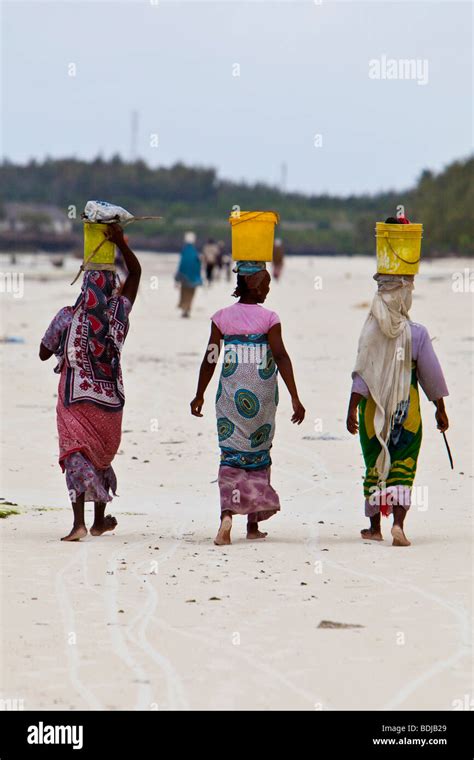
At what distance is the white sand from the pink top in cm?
112

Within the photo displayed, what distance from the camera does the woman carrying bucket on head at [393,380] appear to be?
7.45 meters

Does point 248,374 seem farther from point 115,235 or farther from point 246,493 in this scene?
point 115,235

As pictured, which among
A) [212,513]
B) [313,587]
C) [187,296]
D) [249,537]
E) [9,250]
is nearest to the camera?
[313,587]

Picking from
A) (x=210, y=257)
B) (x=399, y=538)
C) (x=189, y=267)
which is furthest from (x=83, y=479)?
(x=210, y=257)

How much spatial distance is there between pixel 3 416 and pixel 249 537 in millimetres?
4992

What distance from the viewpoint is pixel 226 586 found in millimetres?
6508

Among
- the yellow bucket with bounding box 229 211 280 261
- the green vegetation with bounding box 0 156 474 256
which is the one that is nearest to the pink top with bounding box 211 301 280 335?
the yellow bucket with bounding box 229 211 280 261

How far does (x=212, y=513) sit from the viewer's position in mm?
8602

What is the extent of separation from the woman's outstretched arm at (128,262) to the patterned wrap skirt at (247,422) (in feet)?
1.86

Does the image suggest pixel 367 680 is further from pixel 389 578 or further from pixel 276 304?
pixel 276 304

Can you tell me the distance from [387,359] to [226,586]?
167cm

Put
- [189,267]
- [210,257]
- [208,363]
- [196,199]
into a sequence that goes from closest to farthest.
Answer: [208,363]
[189,267]
[210,257]
[196,199]
